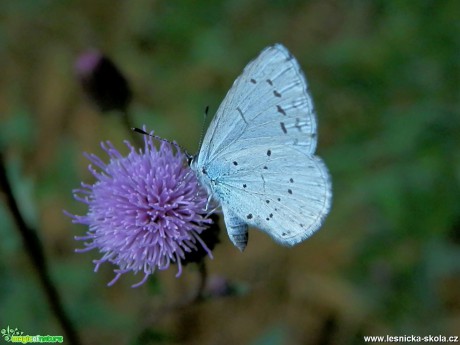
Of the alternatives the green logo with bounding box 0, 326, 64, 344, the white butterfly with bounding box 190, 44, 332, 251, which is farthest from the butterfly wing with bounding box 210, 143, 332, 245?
the green logo with bounding box 0, 326, 64, 344

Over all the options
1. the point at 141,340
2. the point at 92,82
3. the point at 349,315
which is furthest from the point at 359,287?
the point at 92,82

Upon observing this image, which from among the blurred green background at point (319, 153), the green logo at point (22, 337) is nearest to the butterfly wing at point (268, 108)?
the blurred green background at point (319, 153)

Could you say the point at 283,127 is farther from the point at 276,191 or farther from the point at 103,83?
the point at 103,83

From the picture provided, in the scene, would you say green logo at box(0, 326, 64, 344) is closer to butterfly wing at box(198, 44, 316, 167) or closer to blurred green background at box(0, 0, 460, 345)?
blurred green background at box(0, 0, 460, 345)

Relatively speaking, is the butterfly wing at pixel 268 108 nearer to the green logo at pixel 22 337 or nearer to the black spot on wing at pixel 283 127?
the black spot on wing at pixel 283 127

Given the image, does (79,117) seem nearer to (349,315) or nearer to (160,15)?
(160,15)

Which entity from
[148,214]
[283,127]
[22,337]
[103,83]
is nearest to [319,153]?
[103,83]
